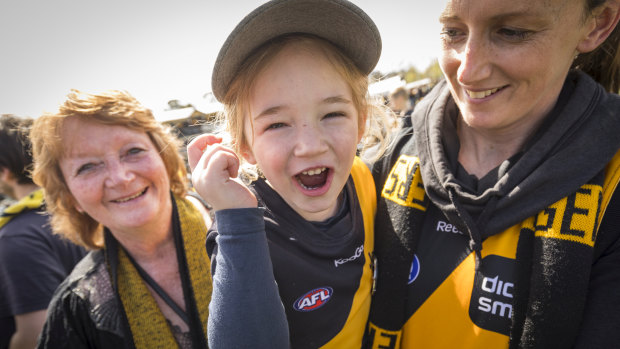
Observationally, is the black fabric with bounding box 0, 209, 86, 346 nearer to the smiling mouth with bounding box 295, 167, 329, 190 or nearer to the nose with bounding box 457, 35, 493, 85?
the smiling mouth with bounding box 295, 167, 329, 190

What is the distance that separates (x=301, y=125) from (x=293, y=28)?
0.37 m

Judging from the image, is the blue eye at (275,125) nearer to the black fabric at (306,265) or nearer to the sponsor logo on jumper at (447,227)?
the black fabric at (306,265)

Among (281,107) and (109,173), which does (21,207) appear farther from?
(281,107)

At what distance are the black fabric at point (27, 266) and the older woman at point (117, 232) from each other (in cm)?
37

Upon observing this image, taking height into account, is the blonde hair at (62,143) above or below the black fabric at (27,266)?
above

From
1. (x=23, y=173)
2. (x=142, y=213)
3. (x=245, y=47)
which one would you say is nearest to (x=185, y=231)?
(x=142, y=213)

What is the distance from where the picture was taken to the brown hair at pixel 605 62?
1.22m

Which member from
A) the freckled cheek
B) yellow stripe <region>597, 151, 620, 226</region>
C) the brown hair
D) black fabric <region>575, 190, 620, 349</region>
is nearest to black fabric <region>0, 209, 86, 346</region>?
the freckled cheek

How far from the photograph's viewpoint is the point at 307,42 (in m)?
1.25

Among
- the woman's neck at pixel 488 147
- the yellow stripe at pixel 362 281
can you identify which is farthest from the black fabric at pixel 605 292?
the yellow stripe at pixel 362 281

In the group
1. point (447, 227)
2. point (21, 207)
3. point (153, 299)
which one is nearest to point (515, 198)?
point (447, 227)

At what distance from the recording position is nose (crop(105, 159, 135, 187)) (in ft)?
5.76

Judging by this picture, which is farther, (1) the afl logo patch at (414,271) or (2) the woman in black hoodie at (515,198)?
(1) the afl logo patch at (414,271)

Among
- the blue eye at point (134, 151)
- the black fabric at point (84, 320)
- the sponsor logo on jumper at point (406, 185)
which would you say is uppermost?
the blue eye at point (134, 151)
